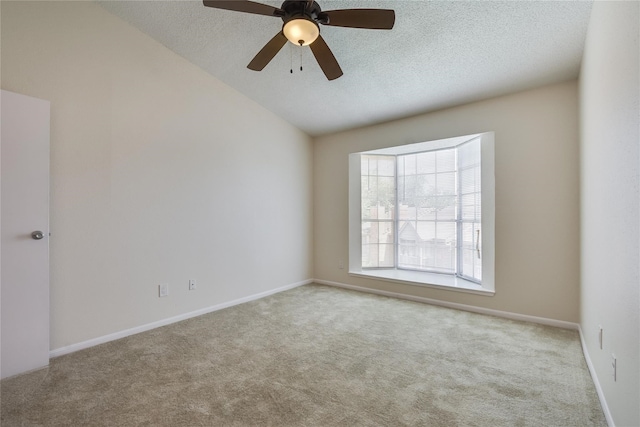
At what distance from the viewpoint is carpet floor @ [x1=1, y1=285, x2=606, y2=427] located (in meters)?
1.72

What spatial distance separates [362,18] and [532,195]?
258 cm

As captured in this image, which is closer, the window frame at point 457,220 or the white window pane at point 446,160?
the window frame at point 457,220

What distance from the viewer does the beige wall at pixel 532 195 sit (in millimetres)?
2988

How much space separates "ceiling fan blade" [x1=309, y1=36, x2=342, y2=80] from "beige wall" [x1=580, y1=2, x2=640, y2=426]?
5.04ft

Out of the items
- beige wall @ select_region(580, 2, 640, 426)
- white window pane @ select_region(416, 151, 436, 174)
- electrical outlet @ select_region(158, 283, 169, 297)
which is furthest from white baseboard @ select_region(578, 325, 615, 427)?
electrical outlet @ select_region(158, 283, 169, 297)

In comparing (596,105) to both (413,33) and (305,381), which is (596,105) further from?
(305,381)

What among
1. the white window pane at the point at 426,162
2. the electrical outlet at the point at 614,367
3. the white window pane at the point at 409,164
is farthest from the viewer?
the white window pane at the point at 409,164

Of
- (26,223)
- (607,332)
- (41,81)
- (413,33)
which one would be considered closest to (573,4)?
(413,33)

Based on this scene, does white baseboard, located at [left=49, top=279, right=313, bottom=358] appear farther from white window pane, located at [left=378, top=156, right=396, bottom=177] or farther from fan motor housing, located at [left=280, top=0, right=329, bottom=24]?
fan motor housing, located at [left=280, top=0, right=329, bottom=24]

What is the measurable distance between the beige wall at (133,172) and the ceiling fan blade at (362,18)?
215 cm

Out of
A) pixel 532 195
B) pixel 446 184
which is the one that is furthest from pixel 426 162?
pixel 532 195

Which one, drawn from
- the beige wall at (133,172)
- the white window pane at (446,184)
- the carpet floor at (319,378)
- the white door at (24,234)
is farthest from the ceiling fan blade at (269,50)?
the white window pane at (446,184)

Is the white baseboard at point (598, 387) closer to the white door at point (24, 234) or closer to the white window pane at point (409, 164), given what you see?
the white window pane at point (409, 164)

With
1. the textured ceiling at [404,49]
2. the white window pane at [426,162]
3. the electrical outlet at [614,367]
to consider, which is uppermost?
the textured ceiling at [404,49]
